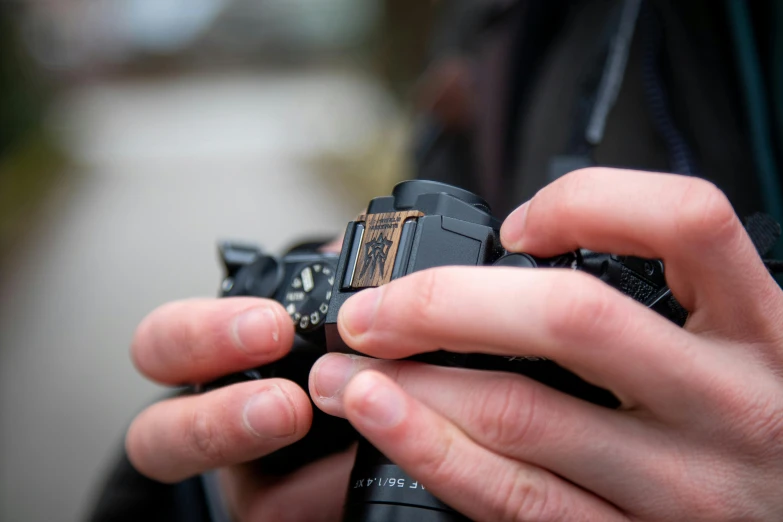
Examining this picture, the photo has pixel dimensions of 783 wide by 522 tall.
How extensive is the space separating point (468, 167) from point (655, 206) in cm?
94

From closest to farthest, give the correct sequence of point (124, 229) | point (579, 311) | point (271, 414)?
point (579, 311)
point (271, 414)
point (124, 229)

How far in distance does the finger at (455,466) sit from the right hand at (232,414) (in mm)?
132

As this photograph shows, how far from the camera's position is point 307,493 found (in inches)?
23.4

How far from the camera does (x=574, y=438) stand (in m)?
0.36

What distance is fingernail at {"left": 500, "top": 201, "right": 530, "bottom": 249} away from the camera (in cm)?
40

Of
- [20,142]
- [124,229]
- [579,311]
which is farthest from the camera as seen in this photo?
[20,142]

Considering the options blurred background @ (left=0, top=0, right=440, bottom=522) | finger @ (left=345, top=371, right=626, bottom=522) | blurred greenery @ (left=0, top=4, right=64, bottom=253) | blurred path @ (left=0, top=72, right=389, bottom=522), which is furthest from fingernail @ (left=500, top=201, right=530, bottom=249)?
blurred greenery @ (left=0, top=4, right=64, bottom=253)

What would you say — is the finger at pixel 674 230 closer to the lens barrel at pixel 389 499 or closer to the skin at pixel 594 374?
the skin at pixel 594 374

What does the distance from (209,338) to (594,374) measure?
31cm

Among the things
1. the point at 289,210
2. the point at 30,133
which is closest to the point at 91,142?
the point at 30,133

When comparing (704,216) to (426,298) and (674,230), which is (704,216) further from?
(426,298)

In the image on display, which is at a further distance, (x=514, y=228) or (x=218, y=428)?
(x=218, y=428)

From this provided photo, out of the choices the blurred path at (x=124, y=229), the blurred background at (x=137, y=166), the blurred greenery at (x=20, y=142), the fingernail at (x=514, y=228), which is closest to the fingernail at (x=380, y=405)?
the fingernail at (x=514, y=228)

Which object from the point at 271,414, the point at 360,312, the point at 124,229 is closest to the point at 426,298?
the point at 360,312
